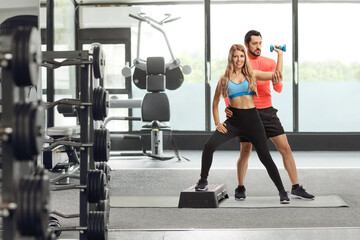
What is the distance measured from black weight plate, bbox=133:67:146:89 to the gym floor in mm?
1676

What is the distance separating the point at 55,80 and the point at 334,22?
166 inches

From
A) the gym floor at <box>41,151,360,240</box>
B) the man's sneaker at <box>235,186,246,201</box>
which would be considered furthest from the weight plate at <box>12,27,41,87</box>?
the man's sneaker at <box>235,186,246,201</box>

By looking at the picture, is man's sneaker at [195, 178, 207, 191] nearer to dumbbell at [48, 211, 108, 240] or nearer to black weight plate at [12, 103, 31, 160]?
dumbbell at [48, 211, 108, 240]

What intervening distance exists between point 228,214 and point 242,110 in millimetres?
792

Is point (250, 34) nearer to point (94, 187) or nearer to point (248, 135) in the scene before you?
point (248, 135)

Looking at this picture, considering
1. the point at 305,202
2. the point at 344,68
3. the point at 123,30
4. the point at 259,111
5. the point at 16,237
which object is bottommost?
the point at 305,202

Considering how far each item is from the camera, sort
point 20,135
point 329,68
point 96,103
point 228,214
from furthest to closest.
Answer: point 329,68, point 228,214, point 96,103, point 20,135

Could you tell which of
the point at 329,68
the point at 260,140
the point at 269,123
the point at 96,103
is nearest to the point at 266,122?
the point at 269,123

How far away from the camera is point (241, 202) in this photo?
446 centimetres

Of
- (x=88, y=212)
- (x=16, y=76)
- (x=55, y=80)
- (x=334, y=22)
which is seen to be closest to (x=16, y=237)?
(x=16, y=76)

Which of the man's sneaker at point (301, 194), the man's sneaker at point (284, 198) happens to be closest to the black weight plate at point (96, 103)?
the man's sneaker at point (284, 198)

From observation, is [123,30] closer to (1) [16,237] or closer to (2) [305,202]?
(2) [305,202]

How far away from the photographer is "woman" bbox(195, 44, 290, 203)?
4266 mm

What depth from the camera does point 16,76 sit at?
5.62 ft
